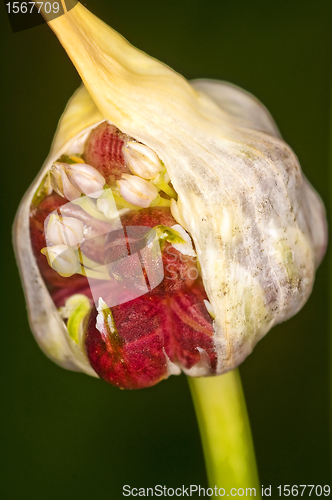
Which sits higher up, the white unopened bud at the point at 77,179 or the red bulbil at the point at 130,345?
the white unopened bud at the point at 77,179

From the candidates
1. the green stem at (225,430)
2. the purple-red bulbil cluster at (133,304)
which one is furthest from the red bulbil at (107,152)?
the green stem at (225,430)

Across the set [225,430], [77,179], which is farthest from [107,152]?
[225,430]

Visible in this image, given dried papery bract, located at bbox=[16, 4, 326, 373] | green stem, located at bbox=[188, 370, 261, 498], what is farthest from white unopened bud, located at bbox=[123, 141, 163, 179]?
green stem, located at bbox=[188, 370, 261, 498]

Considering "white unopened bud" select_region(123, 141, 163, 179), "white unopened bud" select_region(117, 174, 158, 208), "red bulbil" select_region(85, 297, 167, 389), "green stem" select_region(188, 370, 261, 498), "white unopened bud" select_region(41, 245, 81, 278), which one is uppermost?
"white unopened bud" select_region(123, 141, 163, 179)

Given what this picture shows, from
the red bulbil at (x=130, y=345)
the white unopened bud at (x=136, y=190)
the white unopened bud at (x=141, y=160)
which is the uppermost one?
the white unopened bud at (x=141, y=160)

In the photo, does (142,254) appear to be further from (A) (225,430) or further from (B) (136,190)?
(A) (225,430)

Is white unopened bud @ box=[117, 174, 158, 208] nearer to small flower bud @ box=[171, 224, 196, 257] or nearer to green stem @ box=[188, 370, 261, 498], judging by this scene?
small flower bud @ box=[171, 224, 196, 257]

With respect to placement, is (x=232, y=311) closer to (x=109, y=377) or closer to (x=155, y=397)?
(x=109, y=377)

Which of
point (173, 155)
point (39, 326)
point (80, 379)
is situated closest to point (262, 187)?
point (173, 155)

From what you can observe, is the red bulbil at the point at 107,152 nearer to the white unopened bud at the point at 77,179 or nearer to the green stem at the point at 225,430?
the white unopened bud at the point at 77,179
